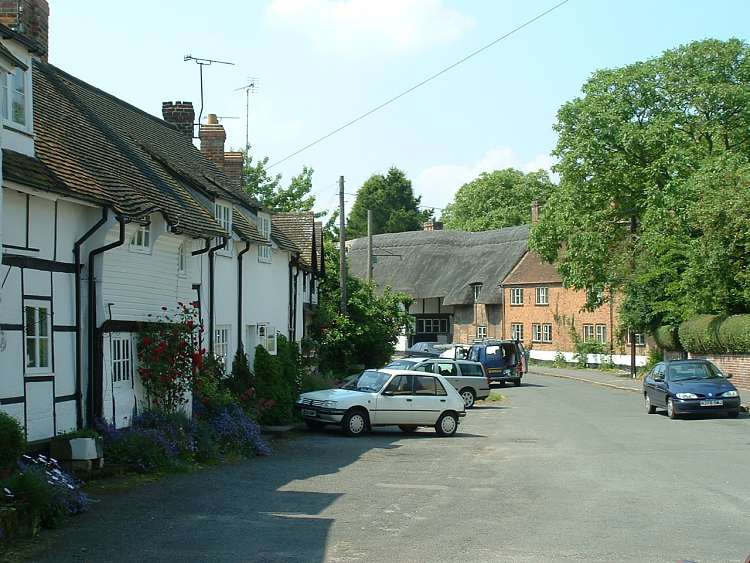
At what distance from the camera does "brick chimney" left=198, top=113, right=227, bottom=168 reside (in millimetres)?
30266

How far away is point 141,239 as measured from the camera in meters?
17.3

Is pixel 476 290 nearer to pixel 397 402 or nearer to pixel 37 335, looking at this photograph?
pixel 397 402

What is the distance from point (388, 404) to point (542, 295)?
46.3 meters

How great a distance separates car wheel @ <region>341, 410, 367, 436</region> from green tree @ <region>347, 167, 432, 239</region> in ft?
274

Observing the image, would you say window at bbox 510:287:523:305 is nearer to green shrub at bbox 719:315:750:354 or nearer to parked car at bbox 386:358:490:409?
green shrub at bbox 719:315:750:354

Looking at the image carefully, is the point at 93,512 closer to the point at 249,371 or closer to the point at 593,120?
the point at 249,371

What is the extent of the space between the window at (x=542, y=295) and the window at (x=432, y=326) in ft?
45.2

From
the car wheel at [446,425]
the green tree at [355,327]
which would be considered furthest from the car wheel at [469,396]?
the car wheel at [446,425]

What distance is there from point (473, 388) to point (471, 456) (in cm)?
1500

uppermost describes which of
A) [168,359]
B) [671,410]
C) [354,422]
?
[168,359]

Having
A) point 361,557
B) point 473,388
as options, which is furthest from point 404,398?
point 361,557

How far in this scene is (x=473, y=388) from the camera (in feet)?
112

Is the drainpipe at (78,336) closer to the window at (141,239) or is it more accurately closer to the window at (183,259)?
the window at (141,239)

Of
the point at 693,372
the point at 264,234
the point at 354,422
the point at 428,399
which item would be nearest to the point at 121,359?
the point at 354,422
